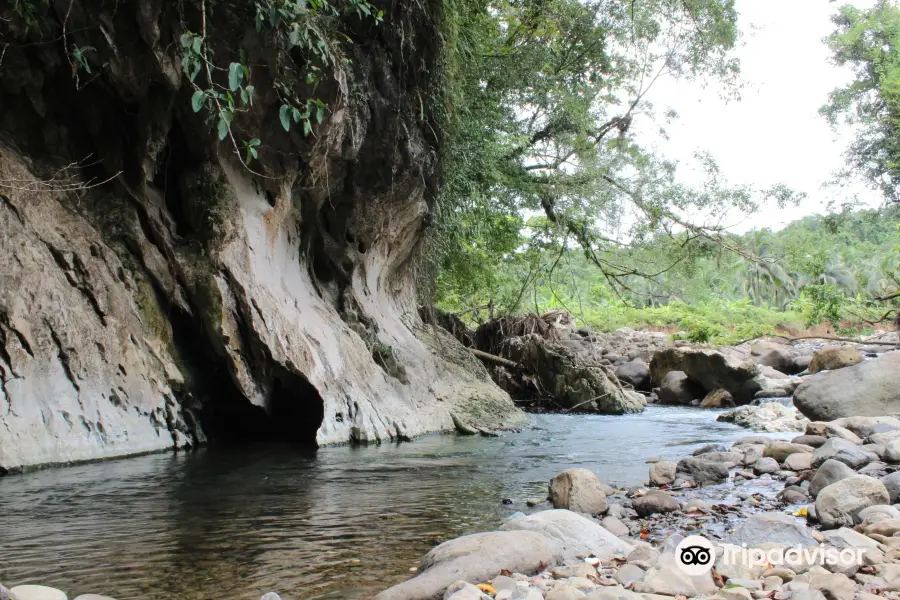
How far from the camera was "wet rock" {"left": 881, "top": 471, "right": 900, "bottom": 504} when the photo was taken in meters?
3.64

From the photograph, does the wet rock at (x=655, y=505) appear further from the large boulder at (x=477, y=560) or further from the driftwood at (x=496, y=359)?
the driftwood at (x=496, y=359)

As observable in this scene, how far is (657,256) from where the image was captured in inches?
513

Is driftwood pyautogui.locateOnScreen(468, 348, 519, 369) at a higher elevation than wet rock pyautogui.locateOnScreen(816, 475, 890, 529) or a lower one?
higher

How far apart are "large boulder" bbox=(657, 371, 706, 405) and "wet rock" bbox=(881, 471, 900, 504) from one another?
959 centimetres

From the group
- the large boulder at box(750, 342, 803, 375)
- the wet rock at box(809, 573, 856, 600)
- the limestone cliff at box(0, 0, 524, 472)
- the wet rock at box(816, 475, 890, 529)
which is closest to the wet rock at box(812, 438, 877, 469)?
the wet rock at box(816, 475, 890, 529)

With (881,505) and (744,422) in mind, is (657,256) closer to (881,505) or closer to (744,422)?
(744,422)

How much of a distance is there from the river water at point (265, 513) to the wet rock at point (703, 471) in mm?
364

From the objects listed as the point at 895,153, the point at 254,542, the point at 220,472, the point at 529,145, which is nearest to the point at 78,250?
the point at 220,472

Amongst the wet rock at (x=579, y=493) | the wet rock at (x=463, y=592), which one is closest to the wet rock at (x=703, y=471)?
the wet rock at (x=579, y=493)

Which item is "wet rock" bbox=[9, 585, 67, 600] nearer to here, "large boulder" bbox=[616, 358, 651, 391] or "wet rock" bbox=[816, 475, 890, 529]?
"wet rock" bbox=[816, 475, 890, 529]

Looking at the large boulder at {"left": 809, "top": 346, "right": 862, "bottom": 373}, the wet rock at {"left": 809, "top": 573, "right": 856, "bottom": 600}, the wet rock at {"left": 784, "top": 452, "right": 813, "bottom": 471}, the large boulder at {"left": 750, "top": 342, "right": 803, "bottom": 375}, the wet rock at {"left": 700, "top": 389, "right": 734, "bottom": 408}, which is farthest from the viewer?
the large boulder at {"left": 750, "top": 342, "right": 803, "bottom": 375}

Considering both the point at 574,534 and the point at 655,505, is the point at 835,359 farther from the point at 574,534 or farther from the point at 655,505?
the point at 574,534

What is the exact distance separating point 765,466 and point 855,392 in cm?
294

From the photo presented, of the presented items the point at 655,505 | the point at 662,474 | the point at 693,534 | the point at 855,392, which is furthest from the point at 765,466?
the point at 855,392
